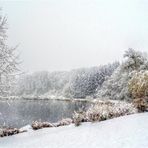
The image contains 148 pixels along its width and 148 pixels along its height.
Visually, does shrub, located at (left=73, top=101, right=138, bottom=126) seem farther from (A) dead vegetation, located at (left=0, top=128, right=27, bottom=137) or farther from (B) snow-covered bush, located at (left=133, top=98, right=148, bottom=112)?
(A) dead vegetation, located at (left=0, top=128, right=27, bottom=137)

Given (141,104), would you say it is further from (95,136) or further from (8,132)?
(8,132)

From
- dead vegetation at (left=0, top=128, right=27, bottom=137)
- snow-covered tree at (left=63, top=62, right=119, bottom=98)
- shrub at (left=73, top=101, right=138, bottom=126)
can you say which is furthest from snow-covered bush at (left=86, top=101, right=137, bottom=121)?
snow-covered tree at (left=63, top=62, right=119, bottom=98)

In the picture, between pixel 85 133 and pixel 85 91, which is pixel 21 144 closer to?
pixel 85 133

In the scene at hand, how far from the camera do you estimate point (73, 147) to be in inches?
512

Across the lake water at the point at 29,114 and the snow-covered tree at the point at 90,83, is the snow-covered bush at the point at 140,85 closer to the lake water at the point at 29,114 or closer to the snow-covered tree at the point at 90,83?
the lake water at the point at 29,114

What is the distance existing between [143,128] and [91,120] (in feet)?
13.7

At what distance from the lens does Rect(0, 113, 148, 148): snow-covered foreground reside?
11.8 metres

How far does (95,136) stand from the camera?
13586 millimetres

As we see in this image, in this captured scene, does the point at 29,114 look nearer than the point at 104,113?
No

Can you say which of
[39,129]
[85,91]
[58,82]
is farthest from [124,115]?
[58,82]

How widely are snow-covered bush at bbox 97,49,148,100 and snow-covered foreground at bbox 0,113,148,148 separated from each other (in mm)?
26807

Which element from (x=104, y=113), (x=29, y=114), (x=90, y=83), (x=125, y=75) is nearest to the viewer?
(x=104, y=113)

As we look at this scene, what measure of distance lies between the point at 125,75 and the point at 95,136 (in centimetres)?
6066

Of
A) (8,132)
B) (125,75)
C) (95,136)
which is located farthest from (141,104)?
(125,75)
